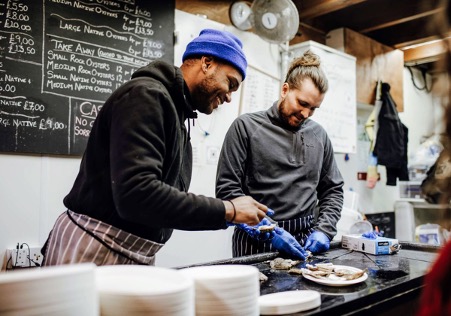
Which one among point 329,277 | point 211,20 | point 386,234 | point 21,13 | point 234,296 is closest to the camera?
point 234,296

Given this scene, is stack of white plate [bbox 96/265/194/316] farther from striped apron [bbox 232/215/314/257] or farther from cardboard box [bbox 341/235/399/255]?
cardboard box [bbox 341/235/399/255]

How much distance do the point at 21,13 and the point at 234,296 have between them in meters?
2.27

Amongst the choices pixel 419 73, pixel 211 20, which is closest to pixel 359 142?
pixel 419 73

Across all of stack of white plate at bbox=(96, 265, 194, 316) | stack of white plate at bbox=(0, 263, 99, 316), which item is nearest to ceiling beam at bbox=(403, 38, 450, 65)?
stack of white plate at bbox=(96, 265, 194, 316)

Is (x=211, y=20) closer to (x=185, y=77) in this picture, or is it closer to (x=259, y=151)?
(x=259, y=151)

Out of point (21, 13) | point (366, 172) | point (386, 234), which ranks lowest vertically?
point (386, 234)

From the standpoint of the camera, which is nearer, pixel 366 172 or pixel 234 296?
pixel 234 296

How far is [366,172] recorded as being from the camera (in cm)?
500

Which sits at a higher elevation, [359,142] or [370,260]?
[359,142]

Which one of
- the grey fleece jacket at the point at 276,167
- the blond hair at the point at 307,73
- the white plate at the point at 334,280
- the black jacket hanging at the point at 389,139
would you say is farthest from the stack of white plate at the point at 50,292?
the black jacket hanging at the point at 389,139

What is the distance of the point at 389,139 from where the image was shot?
453 cm

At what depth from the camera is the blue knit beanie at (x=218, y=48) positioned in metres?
1.55

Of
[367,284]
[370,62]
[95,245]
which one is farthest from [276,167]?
[370,62]

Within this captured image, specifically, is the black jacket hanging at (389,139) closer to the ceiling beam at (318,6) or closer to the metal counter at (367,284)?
the ceiling beam at (318,6)
